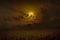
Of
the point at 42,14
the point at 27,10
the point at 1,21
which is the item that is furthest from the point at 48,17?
the point at 1,21

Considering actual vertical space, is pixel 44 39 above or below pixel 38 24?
below

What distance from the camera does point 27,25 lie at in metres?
1.26

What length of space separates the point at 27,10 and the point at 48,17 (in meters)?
0.23

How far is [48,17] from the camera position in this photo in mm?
1293

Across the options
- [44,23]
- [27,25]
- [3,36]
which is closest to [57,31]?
[44,23]

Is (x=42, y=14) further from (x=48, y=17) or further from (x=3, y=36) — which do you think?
(x=3, y=36)


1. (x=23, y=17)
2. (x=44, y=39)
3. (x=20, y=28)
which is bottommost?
(x=44, y=39)

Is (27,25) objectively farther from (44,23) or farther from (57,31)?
(57,31)

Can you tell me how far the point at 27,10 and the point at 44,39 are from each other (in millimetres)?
337

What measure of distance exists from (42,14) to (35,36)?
0.23 metres

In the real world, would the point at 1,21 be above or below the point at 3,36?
above

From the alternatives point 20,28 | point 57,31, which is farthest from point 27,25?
point 57,31

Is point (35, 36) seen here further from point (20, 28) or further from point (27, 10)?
point (27, 10)

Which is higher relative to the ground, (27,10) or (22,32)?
(27,10)
